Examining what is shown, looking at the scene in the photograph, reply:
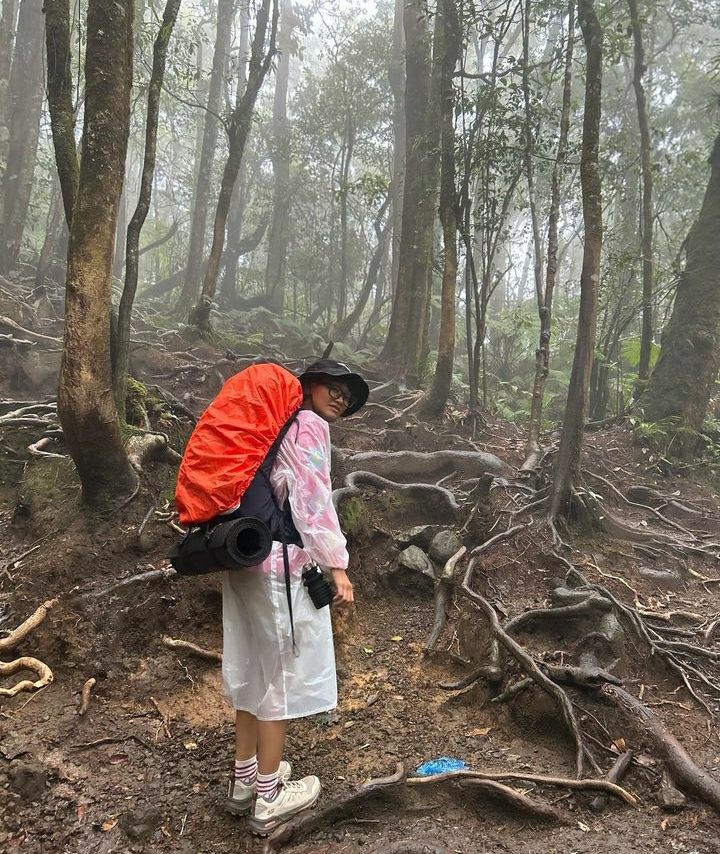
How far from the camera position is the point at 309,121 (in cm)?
1825

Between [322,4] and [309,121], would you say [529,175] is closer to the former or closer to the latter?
[309,121]

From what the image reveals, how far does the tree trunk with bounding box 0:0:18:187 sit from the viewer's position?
1151 centimetres

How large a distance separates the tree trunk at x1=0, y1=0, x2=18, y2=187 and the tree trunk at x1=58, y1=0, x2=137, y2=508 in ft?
31.7

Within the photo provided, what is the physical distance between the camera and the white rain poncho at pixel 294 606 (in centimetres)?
252

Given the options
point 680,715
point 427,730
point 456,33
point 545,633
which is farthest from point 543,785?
point 456,33

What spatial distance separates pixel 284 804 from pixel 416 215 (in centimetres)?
958

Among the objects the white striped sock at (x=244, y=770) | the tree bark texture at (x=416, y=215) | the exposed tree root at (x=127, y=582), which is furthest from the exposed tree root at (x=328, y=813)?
the tree bark texture at (x=416, y=215)

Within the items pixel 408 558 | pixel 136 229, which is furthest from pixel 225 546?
pixel 136 229

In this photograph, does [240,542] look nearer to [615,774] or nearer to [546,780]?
[546,780]

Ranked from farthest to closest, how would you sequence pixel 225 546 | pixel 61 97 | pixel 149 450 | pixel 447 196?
1. pixel 447 196
2. pixel 149 450
3. pixel 61 97
4. pixel 225 546

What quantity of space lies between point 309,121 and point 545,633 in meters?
18.2

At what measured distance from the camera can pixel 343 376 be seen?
2795 mm

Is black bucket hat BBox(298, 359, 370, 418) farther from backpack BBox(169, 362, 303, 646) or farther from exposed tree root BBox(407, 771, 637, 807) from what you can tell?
exposed tree root BBox(407, 771, 637, 807)

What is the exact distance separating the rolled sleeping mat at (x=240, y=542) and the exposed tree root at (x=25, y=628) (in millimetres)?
1847
